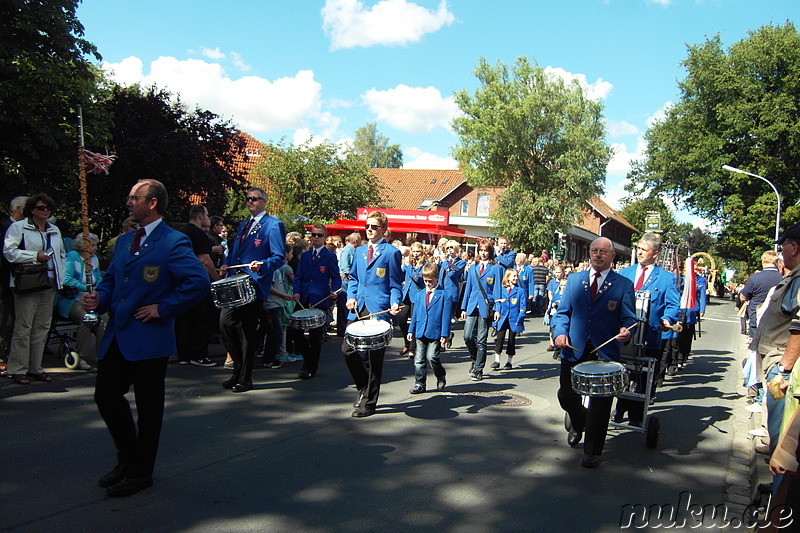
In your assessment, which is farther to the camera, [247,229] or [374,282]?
[247,229]

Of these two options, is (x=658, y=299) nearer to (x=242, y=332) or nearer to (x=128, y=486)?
(x=242, y=332)

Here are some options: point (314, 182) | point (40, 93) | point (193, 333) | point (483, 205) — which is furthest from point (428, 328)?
point (483, 205)

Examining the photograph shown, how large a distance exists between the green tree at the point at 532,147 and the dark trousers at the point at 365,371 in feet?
140

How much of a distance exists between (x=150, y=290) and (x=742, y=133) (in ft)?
154

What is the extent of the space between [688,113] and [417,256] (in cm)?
4096

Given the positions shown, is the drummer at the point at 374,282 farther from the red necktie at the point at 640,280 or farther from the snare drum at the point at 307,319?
the red necktie at the point at 640,280

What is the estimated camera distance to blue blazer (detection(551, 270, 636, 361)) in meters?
5.77

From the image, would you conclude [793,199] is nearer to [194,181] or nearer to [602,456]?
[194,181]

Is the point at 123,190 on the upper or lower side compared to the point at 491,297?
upper

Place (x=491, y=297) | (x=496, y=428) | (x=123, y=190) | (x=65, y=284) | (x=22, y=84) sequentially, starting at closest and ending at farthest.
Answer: (x=496, y=428) → (x=65, y=284) → (x=491, y=297) → (x=22, y=84) → (x=123, y=190)

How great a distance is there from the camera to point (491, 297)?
10.4 m

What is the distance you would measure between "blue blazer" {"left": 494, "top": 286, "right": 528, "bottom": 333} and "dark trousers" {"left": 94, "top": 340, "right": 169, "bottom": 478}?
670 centimetres

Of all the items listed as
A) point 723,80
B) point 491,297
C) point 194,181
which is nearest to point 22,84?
point 194,181

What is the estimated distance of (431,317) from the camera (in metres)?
8.23
